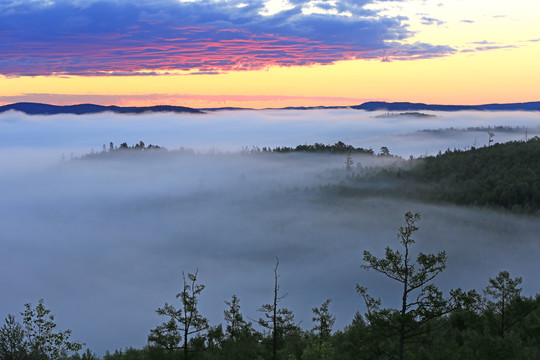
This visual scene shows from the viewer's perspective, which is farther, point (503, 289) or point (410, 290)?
point (503, 289)

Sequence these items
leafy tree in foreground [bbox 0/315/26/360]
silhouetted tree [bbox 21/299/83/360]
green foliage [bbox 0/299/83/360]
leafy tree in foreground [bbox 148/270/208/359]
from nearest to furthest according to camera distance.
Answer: silhouetted tree [bbox 21/299/83/360], green foliage [bbox 0/299/83/360], leafy tree in foreground [bbox 0/315/26/360], leafy tree in foreground [bbox 148/270/208/359]

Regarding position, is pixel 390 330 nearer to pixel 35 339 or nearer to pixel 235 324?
pixel 35 339

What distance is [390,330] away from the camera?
23375 mm

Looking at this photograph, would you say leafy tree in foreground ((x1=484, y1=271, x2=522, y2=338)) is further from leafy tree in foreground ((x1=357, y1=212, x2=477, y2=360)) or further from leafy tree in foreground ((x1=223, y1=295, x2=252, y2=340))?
leafy tree in foreground ((x1=223, y1=295, x2=252, y2=340))

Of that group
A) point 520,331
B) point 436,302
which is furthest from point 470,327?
point 436,302

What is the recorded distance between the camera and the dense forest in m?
22.5

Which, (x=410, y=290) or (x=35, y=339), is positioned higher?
(x=410, y=290)

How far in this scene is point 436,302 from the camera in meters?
22.2

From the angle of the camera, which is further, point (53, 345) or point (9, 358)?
point (9, 358)

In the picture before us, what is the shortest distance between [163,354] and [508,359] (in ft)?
111

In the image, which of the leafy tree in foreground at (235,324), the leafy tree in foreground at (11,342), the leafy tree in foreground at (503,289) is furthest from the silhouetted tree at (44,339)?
the leafy tree in foreground at (503,289)

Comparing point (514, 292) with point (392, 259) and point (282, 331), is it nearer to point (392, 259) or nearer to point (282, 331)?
point (282, 331)

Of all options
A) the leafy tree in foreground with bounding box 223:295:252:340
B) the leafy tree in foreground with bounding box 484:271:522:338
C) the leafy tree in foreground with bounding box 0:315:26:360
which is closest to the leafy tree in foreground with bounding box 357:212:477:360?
the leafy tree in foreground with bounding box 484:271:522:338

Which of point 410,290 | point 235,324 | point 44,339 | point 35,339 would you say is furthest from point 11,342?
point 410,290
